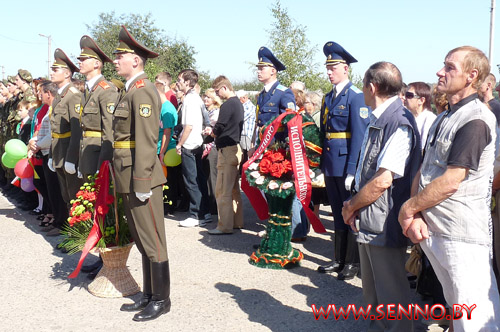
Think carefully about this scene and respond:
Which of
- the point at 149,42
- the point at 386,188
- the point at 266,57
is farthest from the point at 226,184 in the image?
the point at 149,42

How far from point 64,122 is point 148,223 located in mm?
2355

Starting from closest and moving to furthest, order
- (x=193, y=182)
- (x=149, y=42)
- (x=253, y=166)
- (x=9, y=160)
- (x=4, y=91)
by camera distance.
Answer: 1. (x=253, y=166)
2. (x=193, y=182)
3. (x=9, y=160)
4. (x=4, y=91)
5. (x=149, y=42)

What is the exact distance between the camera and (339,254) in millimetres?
5125

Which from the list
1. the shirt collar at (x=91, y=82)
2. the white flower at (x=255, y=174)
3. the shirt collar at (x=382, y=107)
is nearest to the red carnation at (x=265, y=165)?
the white flower at (x=255, y=174)

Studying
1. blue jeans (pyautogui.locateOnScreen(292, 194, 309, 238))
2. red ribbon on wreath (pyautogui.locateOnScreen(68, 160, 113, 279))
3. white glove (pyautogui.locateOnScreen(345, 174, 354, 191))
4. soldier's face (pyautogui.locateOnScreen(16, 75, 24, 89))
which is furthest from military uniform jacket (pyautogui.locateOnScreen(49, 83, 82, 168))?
soldier's face (pyautogui.locateOnScreen(16, 75, 24, 89))

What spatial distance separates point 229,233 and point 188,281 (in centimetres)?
188

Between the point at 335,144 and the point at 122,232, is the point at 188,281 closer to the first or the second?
the point at 122,232

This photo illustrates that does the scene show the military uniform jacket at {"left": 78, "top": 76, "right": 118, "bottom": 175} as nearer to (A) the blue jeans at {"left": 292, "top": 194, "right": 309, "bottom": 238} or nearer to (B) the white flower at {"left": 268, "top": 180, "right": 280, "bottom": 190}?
(B) the white flower at {"left": 268, "top": 180, "right": 280, "bottom": 190}

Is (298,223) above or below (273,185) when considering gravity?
below

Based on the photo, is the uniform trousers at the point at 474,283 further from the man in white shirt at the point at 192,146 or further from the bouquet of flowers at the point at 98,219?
the man in white shirt at the point at 192,146

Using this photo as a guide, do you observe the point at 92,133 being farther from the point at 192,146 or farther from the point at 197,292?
the point at 192,146

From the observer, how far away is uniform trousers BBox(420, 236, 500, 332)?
2.71 meters

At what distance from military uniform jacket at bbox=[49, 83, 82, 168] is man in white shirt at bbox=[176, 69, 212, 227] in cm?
178

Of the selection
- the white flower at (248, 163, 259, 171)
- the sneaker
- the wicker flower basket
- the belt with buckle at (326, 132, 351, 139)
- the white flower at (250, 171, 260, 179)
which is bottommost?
the sneaker
